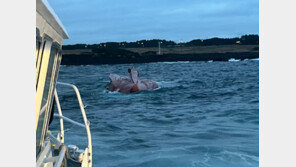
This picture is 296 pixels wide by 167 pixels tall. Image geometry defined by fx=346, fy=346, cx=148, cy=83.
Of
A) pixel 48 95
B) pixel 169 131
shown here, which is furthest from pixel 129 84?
pixel 48 95

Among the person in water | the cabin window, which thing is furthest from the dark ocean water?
the cabin window

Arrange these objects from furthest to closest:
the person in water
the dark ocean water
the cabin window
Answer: the person in water < the dark ocean water < the cabin window

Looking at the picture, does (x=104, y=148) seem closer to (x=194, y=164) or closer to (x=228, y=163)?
(x=194, y=164)

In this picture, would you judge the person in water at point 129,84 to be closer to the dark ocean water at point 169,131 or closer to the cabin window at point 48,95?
the dark ocean water at point 169,131

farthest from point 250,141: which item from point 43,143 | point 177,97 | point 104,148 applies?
point 177,97

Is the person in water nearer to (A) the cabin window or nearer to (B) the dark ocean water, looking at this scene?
(B) the dark ocean water

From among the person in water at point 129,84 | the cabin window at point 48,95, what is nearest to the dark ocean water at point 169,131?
the person in water at point 129,84

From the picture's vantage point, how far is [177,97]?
3384 cm

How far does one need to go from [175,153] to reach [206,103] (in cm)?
1765

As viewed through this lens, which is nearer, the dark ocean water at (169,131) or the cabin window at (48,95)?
the cabin window at (48,95)

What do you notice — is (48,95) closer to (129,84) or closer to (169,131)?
(169,131)

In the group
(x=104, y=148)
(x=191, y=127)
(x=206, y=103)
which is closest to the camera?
(x=104, y=148)
